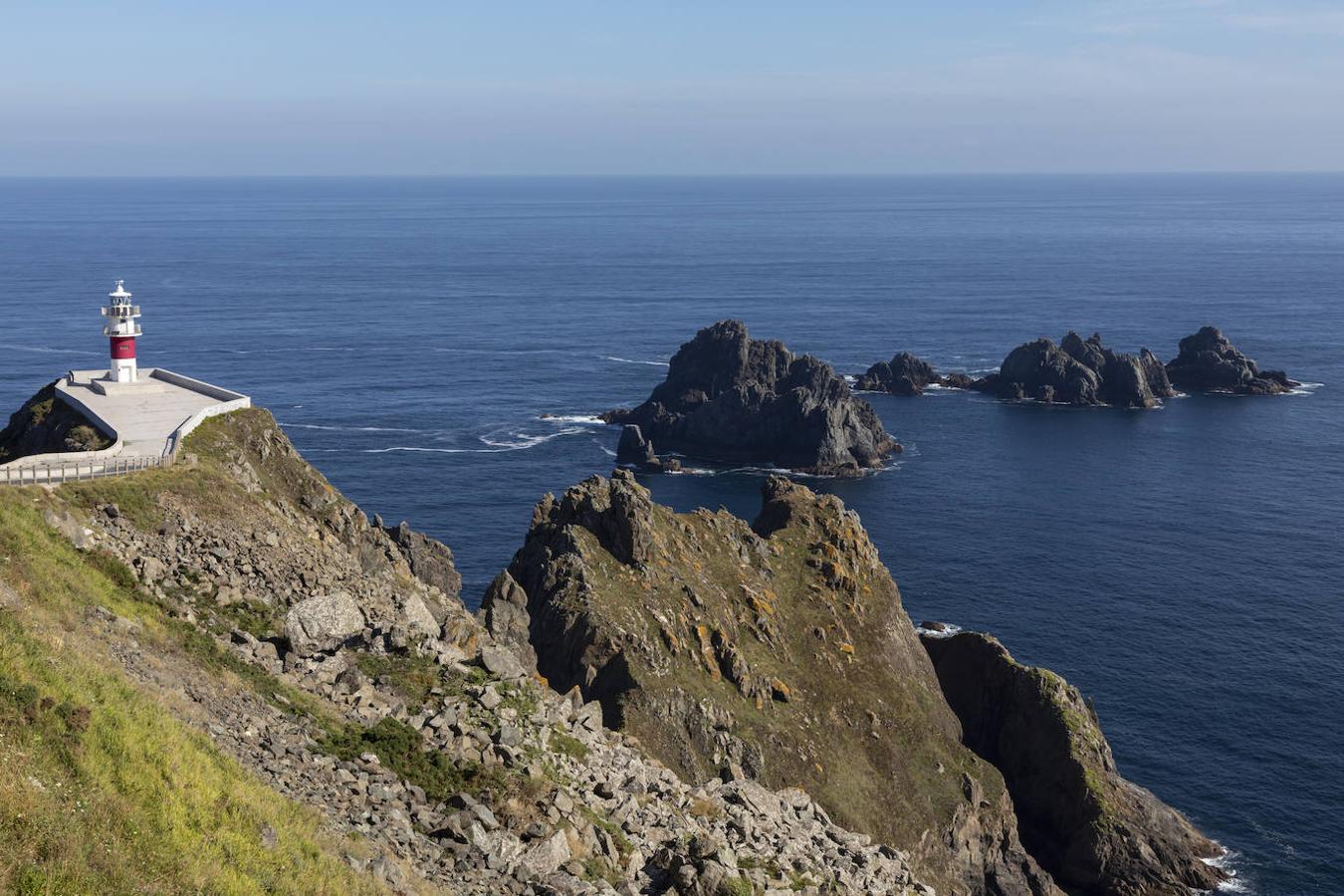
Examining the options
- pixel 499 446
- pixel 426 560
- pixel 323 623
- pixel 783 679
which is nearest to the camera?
pixel 323 623

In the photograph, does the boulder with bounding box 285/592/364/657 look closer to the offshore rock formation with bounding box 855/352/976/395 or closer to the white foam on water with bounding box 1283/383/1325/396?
the offshore rock formation with bounding box 855/352/976/395

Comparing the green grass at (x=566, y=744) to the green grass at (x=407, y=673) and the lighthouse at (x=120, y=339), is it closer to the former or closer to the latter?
the green grass at (x=407, y=673)

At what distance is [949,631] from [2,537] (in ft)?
248

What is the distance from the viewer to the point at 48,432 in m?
60.8

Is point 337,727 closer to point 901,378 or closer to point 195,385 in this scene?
point 195,385

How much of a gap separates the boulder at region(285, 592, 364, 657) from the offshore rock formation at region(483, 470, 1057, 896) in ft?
63.7

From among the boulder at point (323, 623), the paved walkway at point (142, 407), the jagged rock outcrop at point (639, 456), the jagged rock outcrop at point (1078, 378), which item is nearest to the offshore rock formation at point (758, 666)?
the paved walkway at point (142, 407)

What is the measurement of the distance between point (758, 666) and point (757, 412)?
296 feet

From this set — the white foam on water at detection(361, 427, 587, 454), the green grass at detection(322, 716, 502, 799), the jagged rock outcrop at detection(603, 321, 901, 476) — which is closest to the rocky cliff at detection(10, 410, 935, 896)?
the green grass at detection(322, 716, 502, 799)

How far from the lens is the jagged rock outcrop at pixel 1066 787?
70125 mm

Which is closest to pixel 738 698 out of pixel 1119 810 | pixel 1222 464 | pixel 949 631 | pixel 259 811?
pixel 1119 810

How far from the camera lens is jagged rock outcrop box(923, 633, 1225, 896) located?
70125mm

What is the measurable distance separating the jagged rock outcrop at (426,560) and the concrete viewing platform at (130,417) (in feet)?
34.7

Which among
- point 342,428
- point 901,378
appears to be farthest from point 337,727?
point 901,378
